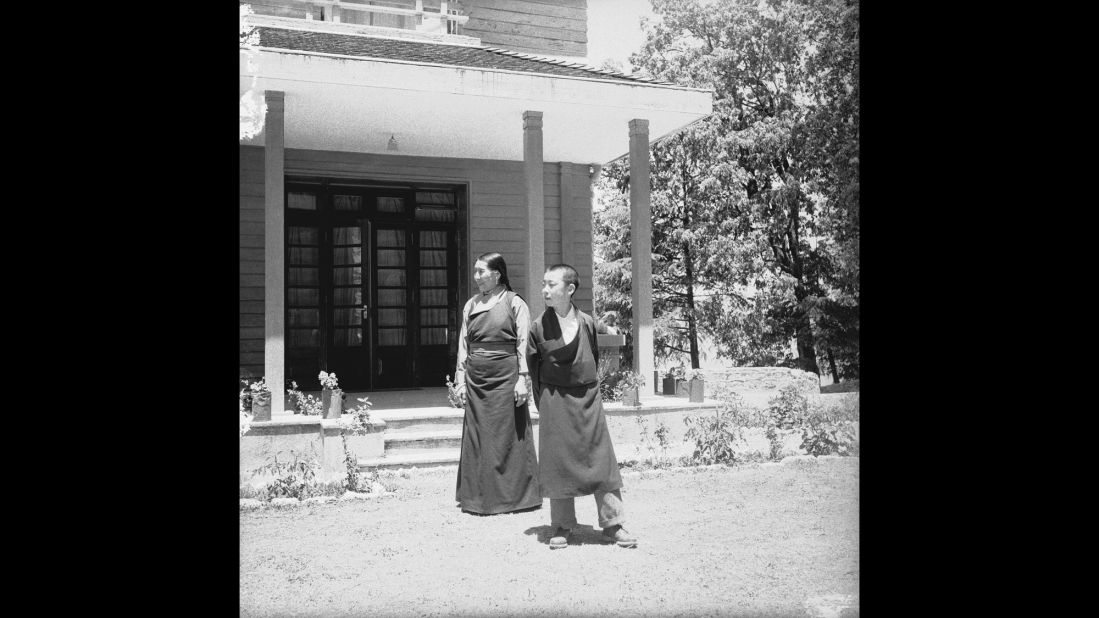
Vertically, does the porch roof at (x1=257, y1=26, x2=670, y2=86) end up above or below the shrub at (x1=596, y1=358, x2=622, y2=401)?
above

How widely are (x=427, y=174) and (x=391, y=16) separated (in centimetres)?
214

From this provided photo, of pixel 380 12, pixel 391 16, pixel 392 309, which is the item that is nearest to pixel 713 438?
pixel 392 309

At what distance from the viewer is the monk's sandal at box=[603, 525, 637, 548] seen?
4668 millimetres

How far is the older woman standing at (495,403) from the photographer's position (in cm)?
534

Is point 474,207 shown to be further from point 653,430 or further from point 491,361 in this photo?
point 491,361

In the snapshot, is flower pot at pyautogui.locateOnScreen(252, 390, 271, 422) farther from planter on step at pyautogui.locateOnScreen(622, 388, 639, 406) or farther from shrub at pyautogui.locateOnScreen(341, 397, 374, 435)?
planter on step at pyautogui.locateOnScreen(622, 388, 639, 406)

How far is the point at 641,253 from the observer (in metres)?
8.48

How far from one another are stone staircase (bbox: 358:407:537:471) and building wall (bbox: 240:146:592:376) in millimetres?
2839

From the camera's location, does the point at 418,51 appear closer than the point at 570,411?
No

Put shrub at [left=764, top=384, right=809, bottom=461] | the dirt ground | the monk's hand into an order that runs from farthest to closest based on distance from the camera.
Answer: shrub at [left=764, top=384, right=809, bottom=461]
the monk's hand
the dirt ground

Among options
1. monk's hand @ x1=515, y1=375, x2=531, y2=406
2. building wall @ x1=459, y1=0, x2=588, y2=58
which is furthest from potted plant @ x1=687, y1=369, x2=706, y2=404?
building wall @ x1=459, y1=0, x2=588, y2=58

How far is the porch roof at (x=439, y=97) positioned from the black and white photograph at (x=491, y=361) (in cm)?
3

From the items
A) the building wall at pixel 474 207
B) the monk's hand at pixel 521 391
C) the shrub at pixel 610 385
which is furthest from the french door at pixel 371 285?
the monk's hand at pixel 521 391
